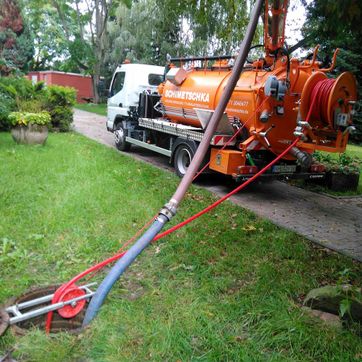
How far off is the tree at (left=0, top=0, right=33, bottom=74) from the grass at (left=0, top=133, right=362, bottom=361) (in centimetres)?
2506

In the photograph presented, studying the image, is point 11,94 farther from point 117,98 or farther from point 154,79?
point 154,79

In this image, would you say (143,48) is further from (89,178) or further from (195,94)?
(89,178)

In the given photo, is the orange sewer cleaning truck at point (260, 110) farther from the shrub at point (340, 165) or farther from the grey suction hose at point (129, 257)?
the grey suction hose at point (129, 257)

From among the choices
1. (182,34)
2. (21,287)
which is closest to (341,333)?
(21,287)

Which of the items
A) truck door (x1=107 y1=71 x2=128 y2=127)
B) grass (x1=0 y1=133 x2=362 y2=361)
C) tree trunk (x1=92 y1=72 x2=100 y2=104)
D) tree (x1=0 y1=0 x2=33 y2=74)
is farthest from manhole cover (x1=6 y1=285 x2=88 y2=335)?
tree trunk (x1=92 y1=72 x2=100 y2=104)

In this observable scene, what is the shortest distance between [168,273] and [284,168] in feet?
14.0

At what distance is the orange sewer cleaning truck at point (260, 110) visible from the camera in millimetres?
6340

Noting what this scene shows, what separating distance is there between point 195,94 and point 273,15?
11.7 feet

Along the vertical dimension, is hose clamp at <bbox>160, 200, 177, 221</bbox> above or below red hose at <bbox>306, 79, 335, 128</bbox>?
below

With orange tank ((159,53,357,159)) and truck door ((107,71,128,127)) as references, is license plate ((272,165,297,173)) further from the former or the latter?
truck door ((107,71,128,127))

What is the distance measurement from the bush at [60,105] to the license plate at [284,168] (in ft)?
32.5

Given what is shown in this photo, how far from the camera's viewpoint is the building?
3534 centimetres

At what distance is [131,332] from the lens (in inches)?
133

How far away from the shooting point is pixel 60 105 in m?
15.5
